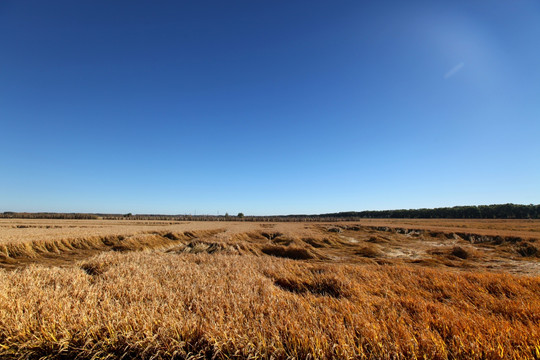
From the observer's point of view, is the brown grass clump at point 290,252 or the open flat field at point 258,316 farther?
the brown grass clump at point 290,252

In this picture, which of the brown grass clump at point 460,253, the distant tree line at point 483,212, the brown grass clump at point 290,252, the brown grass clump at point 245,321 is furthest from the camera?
the distant tree line at point 483,212

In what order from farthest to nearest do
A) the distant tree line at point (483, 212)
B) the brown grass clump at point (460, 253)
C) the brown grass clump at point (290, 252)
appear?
1. the distant tree line at point (483, 212)
2. the brown grass clump at point (460, 253)
3. the brown grass clump at point (290, 252)

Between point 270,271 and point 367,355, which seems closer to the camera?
point 367,355

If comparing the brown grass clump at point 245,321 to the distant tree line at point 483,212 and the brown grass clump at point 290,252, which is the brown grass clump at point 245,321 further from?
the distant tree line at point 483,212

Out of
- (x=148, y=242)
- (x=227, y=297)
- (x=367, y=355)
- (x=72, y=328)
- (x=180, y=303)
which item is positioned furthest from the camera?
(x=148, y=242)

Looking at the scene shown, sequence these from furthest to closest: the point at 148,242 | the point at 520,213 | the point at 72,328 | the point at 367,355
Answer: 1. the point at 520,213
2. the point at 148,242
3. the point at 72,328
4. the point at 367,355

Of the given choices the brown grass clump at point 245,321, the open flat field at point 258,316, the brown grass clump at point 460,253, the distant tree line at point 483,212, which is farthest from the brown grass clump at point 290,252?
the distant tree line at point 483,212

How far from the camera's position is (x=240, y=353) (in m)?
3.36

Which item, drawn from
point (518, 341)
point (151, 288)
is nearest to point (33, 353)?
point (151, 288)

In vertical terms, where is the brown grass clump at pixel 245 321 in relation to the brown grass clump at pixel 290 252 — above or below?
above

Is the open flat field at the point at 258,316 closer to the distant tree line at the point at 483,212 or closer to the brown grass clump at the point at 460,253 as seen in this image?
the brown grass clump at the point at 460,253

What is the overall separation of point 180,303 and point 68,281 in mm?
4192

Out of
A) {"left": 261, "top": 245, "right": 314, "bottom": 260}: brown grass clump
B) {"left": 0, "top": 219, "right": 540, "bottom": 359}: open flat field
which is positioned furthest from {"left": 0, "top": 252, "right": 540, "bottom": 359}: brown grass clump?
{"left": 261, "top": 245, "right": 314, "bottom": 260}: brown grass clump

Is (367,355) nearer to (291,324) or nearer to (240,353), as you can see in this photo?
(291,324)
